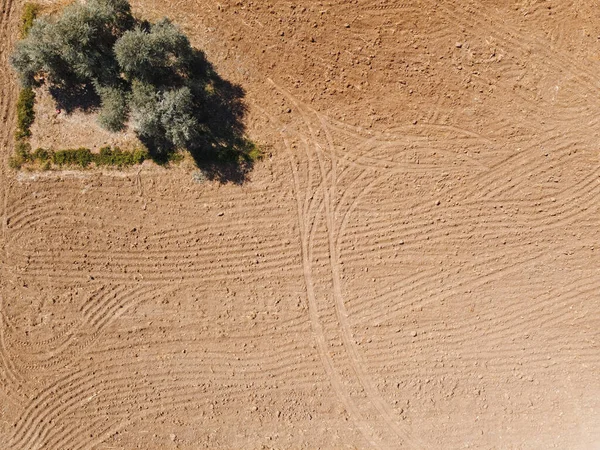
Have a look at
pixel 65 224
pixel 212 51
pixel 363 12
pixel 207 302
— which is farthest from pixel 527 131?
pixel 65 224

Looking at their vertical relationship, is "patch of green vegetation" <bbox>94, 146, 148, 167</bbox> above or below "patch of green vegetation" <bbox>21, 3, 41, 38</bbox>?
below

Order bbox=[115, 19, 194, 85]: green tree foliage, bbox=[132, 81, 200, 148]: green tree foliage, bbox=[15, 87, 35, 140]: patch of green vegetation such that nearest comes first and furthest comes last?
bbox=[115, 19, 194, 85]: green tree foliage → bbox=[132, 81, 200, 148]: green tree foliage → bbox=[15, 87, 35, 140]: patch of green vegetation

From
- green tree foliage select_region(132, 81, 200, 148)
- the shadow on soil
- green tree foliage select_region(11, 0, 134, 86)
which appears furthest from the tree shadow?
green tree foliage select_region(132, 81, 200, 148)

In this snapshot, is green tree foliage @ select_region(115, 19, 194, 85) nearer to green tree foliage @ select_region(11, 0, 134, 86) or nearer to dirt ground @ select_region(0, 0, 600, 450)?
green tree foliage @ select_region(11, 0, 134, 86)

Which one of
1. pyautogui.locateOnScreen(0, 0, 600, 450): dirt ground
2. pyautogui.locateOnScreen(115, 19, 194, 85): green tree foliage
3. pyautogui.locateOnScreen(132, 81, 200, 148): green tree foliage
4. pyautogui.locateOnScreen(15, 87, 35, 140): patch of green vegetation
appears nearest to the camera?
pyautogui.locateOnScreen(115, 19, 194, 85): green tree foliage

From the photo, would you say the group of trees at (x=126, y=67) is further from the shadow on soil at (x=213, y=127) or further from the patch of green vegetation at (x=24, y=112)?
the patch of green vegetation at (x=24, y=112)

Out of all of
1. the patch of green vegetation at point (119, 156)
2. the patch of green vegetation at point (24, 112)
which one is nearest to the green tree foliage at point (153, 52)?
the patch of green vegetation at point (119, 156)
